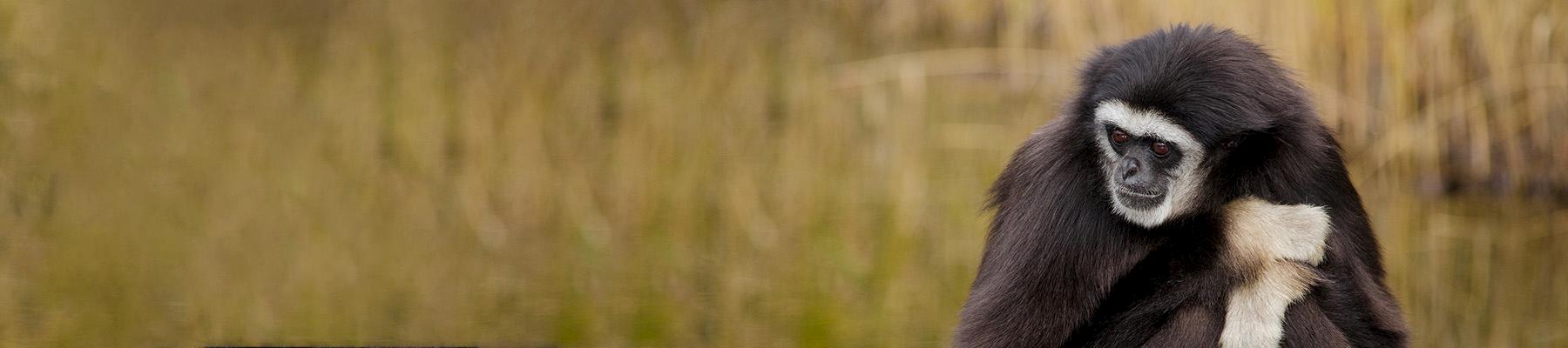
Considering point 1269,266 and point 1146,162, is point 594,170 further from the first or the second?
point 1269,266

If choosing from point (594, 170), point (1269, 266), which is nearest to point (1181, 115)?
point (1269, 266)

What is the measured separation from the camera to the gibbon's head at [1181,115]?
452 centimetres

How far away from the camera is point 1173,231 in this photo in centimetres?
471

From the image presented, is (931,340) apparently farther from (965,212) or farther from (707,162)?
(707,162)

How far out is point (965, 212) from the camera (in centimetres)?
954

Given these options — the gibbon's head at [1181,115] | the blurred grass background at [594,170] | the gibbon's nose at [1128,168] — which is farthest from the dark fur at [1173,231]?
the blurred grass background at [594,170]

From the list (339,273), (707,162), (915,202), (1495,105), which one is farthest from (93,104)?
(1495,105)

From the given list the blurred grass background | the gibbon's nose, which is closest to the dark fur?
the gibbon's nose

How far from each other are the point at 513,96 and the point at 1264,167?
7363 mm

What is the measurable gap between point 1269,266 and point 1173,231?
35 cm

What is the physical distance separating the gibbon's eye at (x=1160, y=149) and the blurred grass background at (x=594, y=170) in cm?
195

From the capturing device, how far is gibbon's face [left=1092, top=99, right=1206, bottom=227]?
455 centimetres

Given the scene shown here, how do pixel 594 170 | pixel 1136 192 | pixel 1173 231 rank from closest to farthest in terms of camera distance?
pixel 1136 192 → pixel 1173 231 → pixel 594 170

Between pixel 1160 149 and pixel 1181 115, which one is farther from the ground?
pixel 1181 115
